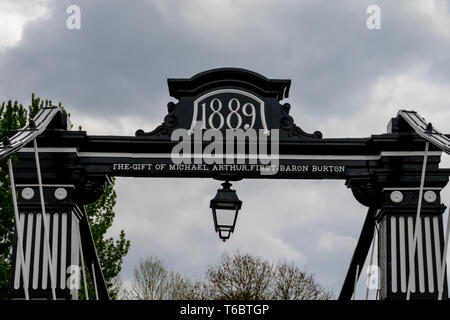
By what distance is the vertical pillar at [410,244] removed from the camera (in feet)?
39.2

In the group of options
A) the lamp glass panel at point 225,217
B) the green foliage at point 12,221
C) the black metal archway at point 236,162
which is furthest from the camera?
the green foliage at point 12,221

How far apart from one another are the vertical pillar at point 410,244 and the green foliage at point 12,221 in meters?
15.4

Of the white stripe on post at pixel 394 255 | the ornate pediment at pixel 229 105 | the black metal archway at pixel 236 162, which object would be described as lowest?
the white stripe on post at pixel 394 255

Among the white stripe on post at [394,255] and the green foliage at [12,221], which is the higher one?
the green foliage at [12,221]

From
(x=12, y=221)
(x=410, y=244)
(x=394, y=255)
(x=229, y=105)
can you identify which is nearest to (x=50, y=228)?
(x=229, y=105)

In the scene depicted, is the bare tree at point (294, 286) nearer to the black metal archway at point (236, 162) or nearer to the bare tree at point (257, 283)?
the bare tree at point (257, 283)

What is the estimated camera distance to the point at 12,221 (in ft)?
87.8

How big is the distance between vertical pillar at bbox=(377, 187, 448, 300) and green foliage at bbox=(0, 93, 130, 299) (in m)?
15.4

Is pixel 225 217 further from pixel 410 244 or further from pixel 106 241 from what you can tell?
pixel 106 241

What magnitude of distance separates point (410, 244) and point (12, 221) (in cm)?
1771

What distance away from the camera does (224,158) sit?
12078 millimetres

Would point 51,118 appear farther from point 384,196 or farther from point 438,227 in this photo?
point 438,227
